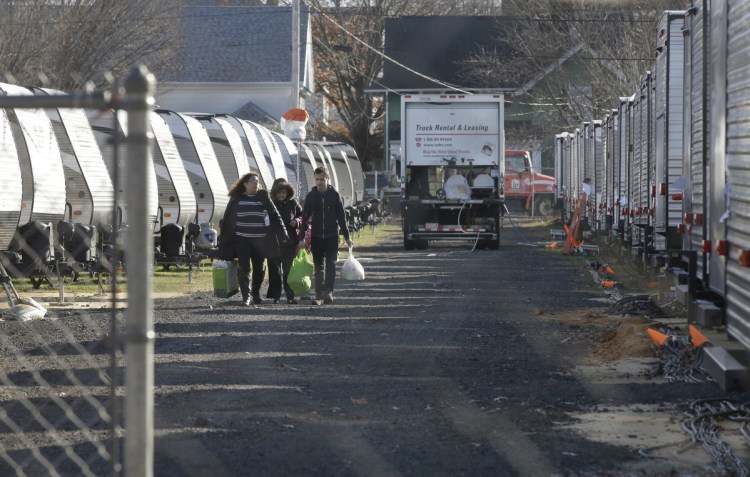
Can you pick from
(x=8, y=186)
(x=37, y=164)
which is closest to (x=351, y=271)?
(x=37, y=164)

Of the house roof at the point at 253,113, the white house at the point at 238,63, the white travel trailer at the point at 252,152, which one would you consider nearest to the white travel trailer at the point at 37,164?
the white travel trailer at the point at 252,152

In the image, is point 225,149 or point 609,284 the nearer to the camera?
point 609,284

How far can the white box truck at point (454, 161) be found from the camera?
29.2 meters

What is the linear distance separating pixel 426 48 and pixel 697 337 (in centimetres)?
5056

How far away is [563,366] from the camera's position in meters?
10.7

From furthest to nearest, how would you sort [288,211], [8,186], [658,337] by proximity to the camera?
[288,211] → [8,186] → [658,337]

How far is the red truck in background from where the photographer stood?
51750 mm

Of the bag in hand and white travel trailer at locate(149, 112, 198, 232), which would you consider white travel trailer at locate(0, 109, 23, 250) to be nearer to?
the bag in hand

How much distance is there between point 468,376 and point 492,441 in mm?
2542

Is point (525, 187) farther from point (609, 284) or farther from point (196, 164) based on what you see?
point (609, 284)

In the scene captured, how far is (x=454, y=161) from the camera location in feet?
96.0

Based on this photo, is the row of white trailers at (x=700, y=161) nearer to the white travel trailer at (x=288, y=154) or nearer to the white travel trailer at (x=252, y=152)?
the white travel trailer at (x=252, y=152)

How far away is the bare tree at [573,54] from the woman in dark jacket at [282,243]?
2215cm

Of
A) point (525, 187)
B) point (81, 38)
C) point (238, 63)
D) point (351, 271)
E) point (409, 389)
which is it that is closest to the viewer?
point (409, 389)
